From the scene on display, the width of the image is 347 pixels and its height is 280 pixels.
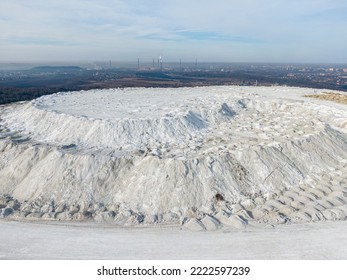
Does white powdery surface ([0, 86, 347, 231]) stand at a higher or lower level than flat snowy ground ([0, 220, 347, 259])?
higher

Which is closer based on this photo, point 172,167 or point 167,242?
point 167,242

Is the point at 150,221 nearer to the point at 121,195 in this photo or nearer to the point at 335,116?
the point at 121,195

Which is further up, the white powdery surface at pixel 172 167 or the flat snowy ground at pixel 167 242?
the white powdery surface at pixel 172 167

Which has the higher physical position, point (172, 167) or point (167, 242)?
point (172, 167)

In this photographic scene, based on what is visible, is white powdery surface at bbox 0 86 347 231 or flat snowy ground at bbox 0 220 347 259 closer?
flat snowy ground at bbox 0 220 347 259
